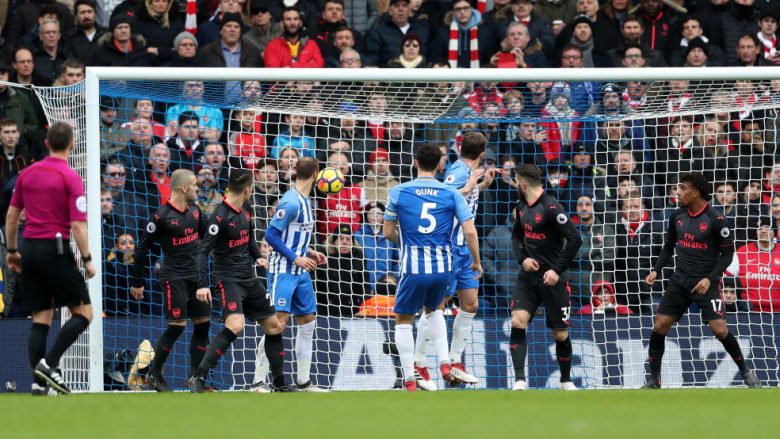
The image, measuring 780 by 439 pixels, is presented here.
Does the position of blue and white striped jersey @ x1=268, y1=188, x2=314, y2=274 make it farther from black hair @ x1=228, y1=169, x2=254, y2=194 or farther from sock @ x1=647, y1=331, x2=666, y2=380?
sock @ x1=647, y1=331, x2=666, y2=380

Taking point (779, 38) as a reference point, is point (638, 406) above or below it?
below

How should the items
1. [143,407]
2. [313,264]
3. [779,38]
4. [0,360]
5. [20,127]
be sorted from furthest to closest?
1. [779,38]
2. [20,127]
3. [0,360]
4. [313,264]
5. [143,407]

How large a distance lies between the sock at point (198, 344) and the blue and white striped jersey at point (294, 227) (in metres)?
1.15

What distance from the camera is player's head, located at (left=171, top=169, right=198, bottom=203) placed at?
11648 millimetres

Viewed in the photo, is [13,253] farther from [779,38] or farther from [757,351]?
[779,38]

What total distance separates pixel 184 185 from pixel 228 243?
0.85 metres

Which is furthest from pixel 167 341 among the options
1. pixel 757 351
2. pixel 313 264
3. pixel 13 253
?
pixel 757 351

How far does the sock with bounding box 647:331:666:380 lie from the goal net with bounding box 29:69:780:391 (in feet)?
3.52

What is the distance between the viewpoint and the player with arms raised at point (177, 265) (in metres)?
11.7

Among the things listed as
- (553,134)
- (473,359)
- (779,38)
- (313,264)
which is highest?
(779,38)

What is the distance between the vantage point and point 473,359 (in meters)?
13.4

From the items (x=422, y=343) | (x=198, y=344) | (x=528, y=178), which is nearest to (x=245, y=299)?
(x=198, y=344)

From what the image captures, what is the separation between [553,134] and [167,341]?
5.25 metres

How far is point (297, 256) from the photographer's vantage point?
36.0 ft
